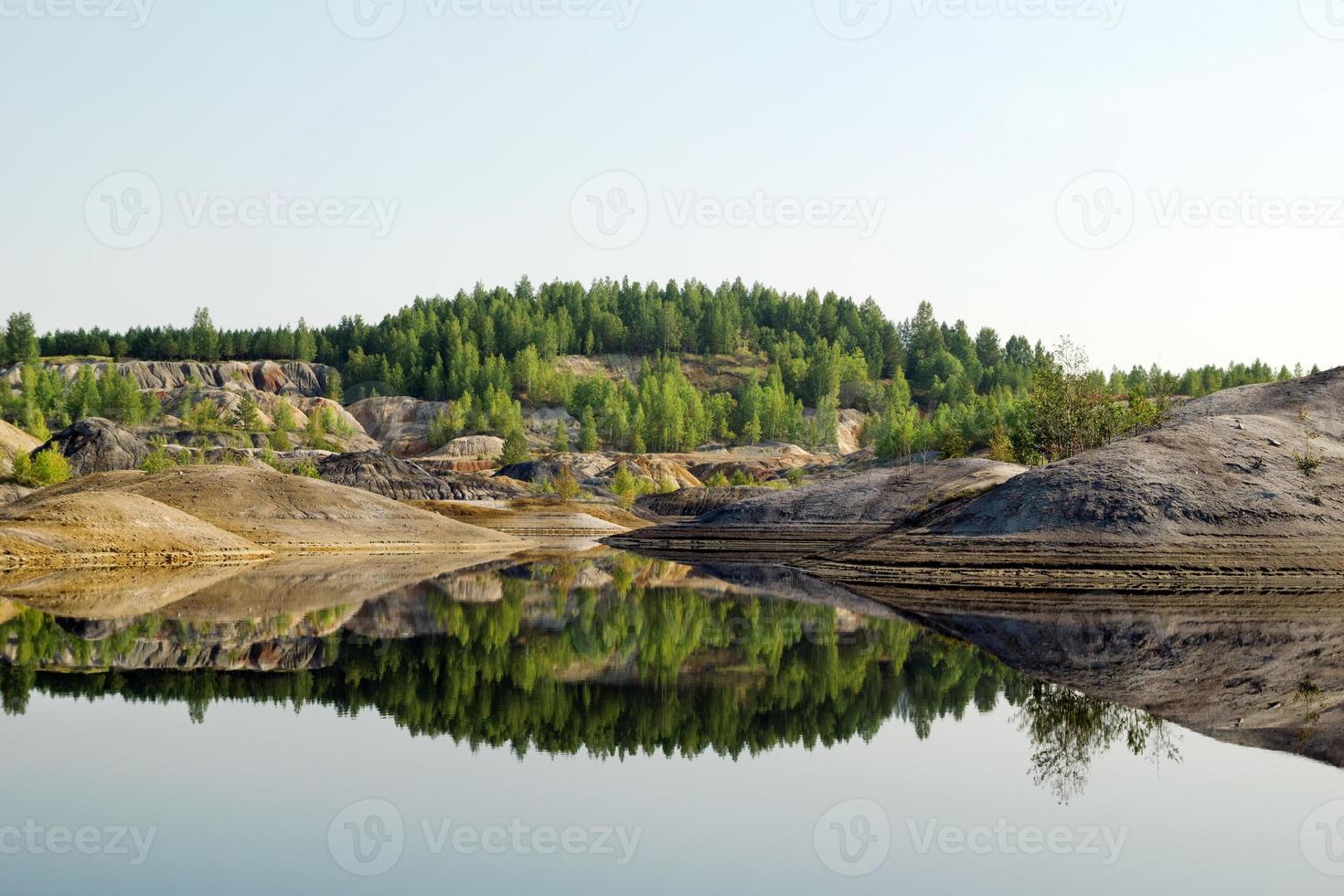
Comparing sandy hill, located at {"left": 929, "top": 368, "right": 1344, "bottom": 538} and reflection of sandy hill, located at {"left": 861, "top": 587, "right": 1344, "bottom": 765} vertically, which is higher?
sandy hill, located at {"left": 929, "top": 368, "right": 1344, "bottom": 538}

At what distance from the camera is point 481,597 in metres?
51.4

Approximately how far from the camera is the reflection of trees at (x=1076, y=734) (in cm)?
1889

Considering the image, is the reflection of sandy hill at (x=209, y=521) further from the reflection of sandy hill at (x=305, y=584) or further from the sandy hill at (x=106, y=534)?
the reflection of sandy hill at (x=305, y=584)

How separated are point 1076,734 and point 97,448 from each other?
13498 centimetres

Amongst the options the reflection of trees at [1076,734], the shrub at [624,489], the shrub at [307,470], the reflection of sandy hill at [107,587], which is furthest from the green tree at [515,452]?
the reflection of trees at [1076,734]

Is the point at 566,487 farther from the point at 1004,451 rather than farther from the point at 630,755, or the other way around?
the point at 630,755

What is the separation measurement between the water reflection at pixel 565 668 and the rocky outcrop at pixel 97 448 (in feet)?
297

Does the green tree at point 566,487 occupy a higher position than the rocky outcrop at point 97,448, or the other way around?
the rocky outcrop at point 97,448

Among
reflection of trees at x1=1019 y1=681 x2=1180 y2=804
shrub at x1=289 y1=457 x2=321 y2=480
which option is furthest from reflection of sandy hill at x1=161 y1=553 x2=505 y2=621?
shrub at x1=289 y1=457 x2=321 y2=480

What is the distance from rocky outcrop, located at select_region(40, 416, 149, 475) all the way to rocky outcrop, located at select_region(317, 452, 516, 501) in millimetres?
22193

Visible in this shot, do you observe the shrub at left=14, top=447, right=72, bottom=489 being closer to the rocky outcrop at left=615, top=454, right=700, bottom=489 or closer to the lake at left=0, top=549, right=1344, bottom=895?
the rocky outcrop at left=615, top=454, right=700, bottom=489

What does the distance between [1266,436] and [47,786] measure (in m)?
67.2

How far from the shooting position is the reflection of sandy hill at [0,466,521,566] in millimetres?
68963

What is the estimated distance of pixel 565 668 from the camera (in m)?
29.9
